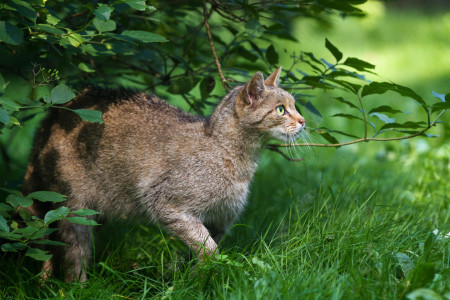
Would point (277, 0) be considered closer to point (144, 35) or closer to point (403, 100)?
point (144, 35)

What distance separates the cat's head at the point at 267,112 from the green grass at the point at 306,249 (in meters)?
0.47

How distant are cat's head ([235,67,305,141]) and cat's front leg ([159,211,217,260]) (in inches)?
26.3

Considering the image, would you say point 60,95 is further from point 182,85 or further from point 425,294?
point 425,294

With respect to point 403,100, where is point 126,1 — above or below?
above

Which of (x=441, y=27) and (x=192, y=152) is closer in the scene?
(x=192, y=152)

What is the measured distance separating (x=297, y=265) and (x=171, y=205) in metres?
0.88

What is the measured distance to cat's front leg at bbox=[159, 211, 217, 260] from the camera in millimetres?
3154

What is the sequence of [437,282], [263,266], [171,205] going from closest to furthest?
[437,282]
[263,266]
[171,205]

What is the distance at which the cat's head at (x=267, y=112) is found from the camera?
130 inches

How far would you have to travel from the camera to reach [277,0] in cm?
354

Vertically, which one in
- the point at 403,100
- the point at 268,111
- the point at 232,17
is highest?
the point at 232,17

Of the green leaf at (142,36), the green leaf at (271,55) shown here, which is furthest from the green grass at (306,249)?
the green leaf at (142,36)

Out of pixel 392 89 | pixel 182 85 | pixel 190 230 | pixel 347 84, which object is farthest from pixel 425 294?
pixel 182 85

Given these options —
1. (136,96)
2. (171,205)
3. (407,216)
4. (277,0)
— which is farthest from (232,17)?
(407,216)
